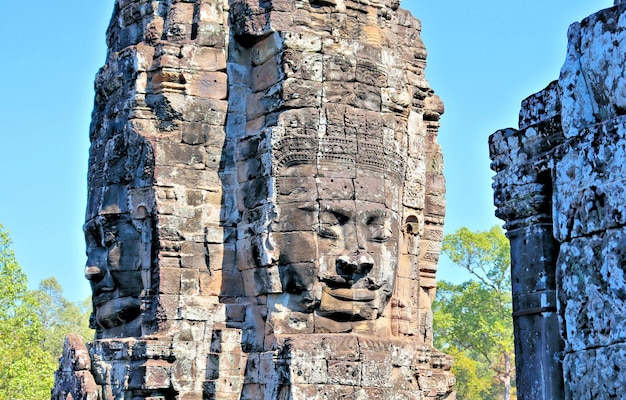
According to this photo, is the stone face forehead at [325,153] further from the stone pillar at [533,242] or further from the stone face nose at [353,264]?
the stone pillar at [533,242]

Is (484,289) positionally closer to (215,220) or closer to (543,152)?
(215,220)

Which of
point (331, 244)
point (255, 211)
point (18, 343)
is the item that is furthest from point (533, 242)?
point (18, 343)

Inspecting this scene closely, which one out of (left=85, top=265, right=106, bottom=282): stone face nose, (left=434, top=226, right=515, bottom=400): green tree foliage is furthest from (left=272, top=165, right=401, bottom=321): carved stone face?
(left=434, top=226, right=515, bottom=400): green tree foliage

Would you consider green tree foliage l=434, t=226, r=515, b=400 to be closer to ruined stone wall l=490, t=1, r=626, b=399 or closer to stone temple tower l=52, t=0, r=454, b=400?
stone temple tower l=52, t=0, r=454, b=400

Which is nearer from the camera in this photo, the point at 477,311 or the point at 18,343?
the point at 18,343

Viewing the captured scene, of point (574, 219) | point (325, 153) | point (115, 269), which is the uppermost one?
point (325, 153)

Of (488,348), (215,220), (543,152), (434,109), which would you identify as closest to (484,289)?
(488,348)

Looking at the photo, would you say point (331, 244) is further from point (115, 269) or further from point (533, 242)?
point (533, 242)

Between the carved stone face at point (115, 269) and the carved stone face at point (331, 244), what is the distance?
2.20 metres

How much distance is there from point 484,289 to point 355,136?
2758 centimetres

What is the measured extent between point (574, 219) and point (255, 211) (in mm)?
9183

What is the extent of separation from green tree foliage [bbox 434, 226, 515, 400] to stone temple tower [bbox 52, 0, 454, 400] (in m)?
24.0

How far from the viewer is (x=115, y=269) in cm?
1472

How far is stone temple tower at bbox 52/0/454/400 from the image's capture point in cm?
1341
